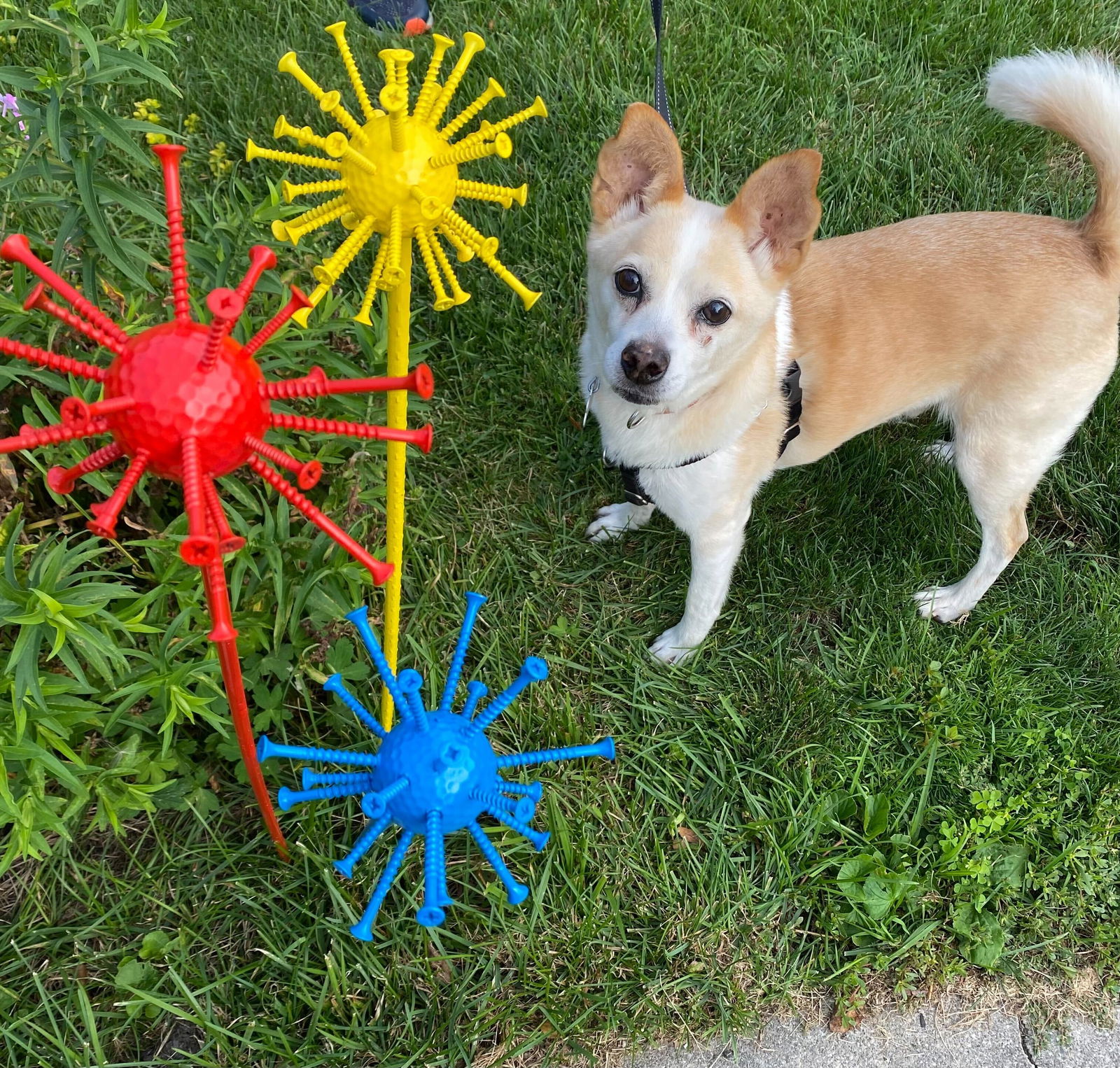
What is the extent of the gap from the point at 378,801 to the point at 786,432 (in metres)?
1.68

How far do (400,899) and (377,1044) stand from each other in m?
0.30

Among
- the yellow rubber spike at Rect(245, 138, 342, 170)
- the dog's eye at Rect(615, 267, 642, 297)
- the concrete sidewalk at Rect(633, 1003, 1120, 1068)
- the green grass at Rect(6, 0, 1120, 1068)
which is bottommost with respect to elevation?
the concrete sidewalk at Rect(633, 1003, 1120, 1068)

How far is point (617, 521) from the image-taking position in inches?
110

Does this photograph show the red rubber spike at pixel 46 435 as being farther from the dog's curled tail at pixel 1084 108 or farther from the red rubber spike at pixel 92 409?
the dog's curled tail at pixel 1084 108

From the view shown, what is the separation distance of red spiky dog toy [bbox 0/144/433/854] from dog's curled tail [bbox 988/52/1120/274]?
6.96ft


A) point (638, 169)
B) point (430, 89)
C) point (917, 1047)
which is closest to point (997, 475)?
point (638, 169)

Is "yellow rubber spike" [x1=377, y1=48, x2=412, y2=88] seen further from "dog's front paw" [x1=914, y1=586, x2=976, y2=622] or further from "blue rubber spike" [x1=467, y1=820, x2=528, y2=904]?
"dog's front paw" [x1=914, y1=586, x2=976, y2=622]

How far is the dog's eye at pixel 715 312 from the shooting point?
1.99 metres

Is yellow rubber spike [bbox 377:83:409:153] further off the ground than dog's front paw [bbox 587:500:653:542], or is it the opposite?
yellow rubber spike [bbox 377:83:409:153]

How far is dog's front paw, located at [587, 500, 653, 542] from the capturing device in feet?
9.14

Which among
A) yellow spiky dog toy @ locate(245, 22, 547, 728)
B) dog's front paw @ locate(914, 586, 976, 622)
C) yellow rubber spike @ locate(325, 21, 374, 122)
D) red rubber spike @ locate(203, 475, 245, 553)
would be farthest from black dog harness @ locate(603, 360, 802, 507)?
red rubber spike @ locate(203, 475, 245, 553)

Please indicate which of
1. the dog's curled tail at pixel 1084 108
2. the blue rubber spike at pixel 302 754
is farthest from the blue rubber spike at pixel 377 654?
the dog's curled tail at pixel 1084 108

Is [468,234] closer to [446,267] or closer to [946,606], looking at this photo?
[446,267]

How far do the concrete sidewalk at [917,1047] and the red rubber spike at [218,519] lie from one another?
5.69 feet
